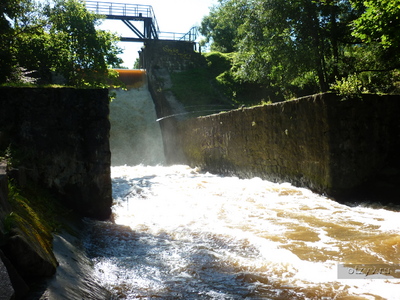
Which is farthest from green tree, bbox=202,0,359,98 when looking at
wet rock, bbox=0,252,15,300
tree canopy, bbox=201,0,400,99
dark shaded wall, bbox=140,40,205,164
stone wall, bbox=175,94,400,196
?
wet rock, bbox=0,252,15,300

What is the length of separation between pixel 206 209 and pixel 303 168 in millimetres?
2380

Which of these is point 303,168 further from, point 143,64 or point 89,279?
point 143,64

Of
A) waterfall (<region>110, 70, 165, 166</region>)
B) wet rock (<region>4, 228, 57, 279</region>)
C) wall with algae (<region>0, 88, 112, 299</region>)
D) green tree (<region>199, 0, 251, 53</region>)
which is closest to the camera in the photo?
wet rock (<region>4, 228, 57, 279</region>)

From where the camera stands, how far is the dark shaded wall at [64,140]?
500 centimetres

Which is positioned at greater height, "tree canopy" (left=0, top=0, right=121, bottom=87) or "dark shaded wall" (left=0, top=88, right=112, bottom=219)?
"tree canopy" (left=0, top=0, right=121, bottom=87)

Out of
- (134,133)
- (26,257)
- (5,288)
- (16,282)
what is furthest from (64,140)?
(134,133)

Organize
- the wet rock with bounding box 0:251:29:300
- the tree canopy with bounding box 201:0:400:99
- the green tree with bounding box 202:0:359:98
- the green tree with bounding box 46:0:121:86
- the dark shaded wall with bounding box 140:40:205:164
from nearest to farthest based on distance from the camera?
the wet rock with bounding box 0:251:29:300 → the tree canopy with bounding box 201:0:400:99 → the green tree with bounding box 202:0:359:98 → the green tree with bounding box 46:0:121:86 → the dark shaded wall with bounding box 140:40:205:164

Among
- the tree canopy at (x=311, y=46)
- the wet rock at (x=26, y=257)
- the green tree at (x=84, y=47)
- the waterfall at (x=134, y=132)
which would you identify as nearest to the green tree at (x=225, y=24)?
the tree canopy at (x=311, y=46)

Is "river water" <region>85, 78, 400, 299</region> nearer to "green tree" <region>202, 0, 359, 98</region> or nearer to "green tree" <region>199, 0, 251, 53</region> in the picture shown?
"green tree" <region>202, 0, 359, 98</region>

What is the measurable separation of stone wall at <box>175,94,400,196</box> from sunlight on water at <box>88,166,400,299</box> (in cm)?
58

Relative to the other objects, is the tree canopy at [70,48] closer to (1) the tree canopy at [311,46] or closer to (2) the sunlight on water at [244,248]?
(1) the tree canopy at [311,46]

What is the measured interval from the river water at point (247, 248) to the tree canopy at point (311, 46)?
4082mm

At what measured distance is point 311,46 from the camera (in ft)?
38.4

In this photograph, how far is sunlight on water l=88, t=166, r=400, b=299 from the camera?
296 centimetres
